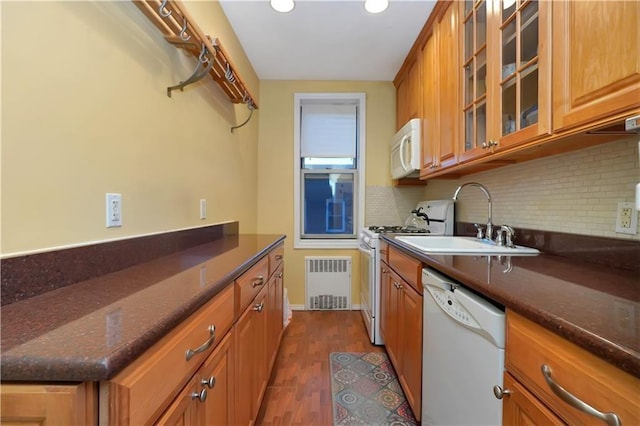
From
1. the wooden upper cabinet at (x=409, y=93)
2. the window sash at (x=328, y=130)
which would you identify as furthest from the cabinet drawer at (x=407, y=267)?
the window sash at (x=328, y=130)

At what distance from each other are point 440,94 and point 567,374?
187cm

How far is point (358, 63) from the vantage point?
2.70 meters

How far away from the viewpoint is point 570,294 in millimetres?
728

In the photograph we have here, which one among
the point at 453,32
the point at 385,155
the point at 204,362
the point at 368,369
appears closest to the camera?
the point at 204,362

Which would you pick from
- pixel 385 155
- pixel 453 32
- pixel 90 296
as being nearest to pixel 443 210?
pixel 385 155

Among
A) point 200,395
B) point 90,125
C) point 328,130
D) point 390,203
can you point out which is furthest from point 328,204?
point 200,395

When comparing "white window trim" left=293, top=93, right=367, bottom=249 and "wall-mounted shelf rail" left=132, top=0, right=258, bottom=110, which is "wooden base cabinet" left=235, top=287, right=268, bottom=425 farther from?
"white window trim" left=293, top=93, right=367, bottom=249

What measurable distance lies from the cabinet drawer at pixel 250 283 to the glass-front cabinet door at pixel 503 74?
1.29 m

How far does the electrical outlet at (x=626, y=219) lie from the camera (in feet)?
3.31

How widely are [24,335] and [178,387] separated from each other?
30 cm

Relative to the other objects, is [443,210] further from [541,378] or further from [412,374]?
[541,378]

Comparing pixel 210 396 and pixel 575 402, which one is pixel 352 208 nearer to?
pixel 210 396

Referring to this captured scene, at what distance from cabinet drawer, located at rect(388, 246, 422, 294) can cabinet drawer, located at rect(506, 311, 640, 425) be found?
2.01ft

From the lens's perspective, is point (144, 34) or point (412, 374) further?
point (412, 374)
